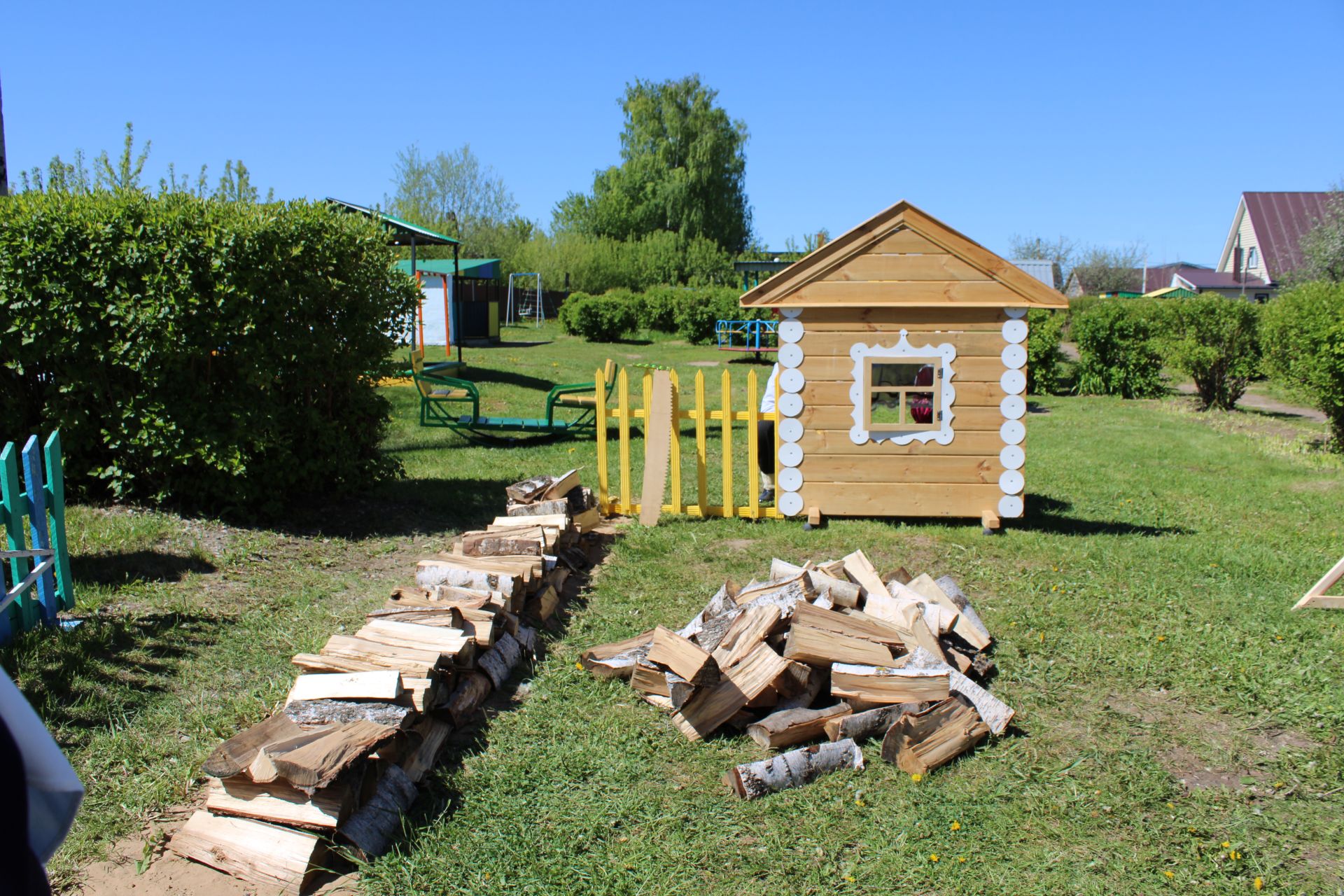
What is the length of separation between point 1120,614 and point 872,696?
7.56 ft

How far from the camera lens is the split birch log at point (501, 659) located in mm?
4488

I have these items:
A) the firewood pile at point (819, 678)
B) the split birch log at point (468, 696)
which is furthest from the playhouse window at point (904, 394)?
the split birch log at point (468, 696)

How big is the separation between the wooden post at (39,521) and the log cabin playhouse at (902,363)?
4.86 metres

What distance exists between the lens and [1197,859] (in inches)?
129

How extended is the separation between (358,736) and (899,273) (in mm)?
5626

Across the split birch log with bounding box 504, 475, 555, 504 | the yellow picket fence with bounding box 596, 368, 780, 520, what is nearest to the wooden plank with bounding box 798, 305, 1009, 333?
the yellow picket fence with bounding box 596, 368, 780, 520

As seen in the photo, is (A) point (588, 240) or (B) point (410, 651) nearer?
(B) point (410, 651)

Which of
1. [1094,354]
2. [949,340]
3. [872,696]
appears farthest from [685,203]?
[872,696]

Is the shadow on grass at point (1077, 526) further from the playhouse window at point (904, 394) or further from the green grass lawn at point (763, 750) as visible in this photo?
the playhouse window at point (904, 394)

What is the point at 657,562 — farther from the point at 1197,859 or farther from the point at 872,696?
the point at 1197,859

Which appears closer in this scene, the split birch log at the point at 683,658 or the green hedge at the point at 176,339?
the split birch log at the point at 683,658

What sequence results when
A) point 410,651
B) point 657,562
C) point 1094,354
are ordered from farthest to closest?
point 1094,354 < point 657,562 < point 410,651

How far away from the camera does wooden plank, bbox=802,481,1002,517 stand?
7.62 m

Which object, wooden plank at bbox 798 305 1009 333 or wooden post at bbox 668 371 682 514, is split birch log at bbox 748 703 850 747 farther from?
wooden plank at bbox 798 305 1009 333
